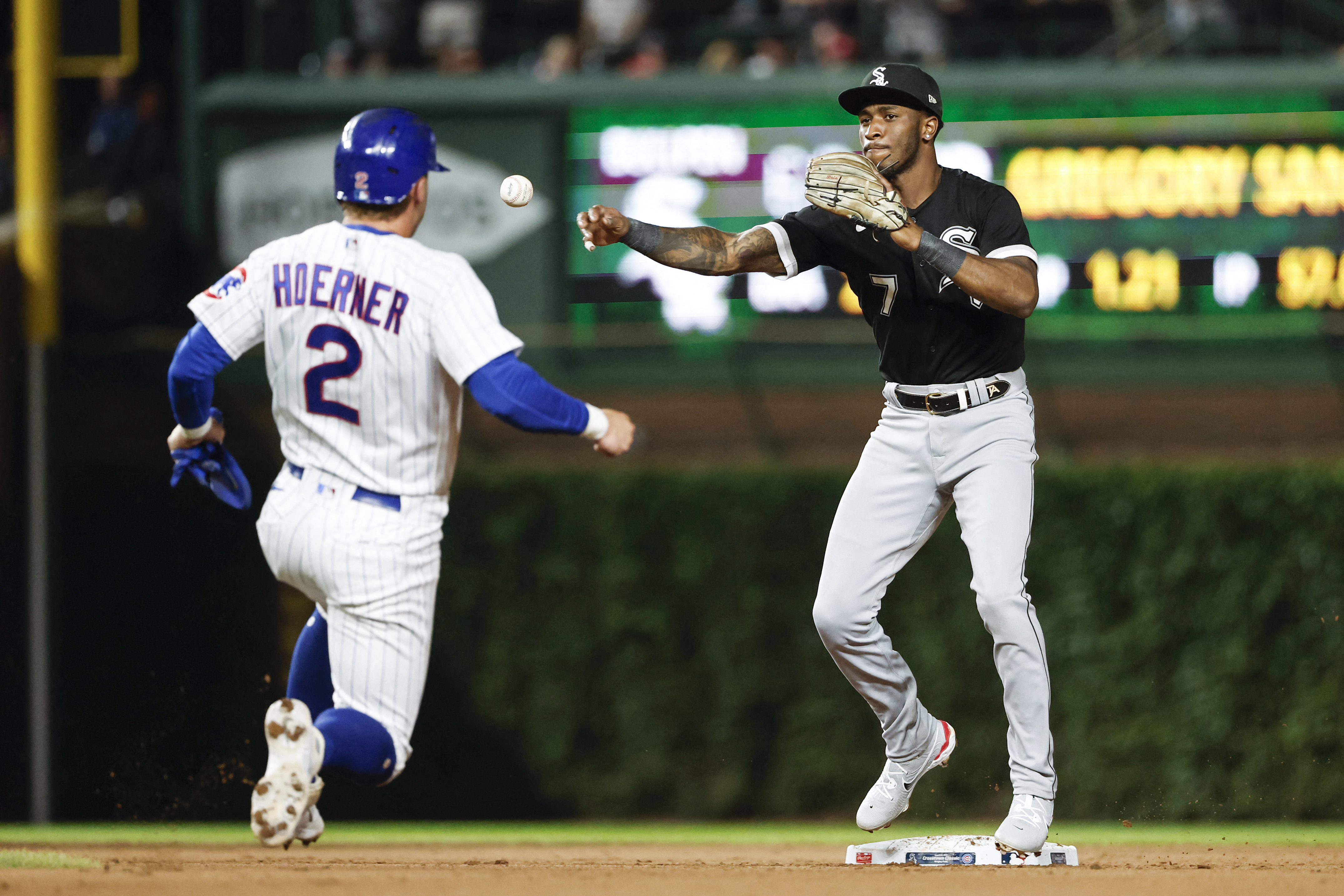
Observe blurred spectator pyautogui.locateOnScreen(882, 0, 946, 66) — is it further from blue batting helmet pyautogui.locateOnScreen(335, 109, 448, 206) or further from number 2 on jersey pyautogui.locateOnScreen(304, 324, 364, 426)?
number 2 on jersey pyautogui.locateOnScreen(304, 324, 364, 426)

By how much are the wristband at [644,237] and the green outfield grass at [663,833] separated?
3.35 meters

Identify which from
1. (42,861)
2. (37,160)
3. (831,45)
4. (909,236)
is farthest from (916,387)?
(831,45)

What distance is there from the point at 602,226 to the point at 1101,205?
23.7 ft

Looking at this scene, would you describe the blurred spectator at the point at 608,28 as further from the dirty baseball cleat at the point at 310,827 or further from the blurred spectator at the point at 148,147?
the dirty baseball cleat at the point at 310,827

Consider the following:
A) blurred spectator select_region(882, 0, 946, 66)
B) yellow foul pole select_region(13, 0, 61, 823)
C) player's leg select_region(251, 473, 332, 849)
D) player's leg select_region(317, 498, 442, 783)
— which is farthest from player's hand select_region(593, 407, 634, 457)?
blurred spectator select_region(882, 0, 946, 66)

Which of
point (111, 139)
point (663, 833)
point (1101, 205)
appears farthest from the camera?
point (111, 139)

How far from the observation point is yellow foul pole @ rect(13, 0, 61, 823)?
8.83 metres

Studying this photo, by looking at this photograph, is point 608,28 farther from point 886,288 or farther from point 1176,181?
point 886,288

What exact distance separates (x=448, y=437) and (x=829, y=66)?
27.9 ft

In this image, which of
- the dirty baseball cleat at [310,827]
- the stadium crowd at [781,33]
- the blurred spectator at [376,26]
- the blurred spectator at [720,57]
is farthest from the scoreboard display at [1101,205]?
the dirty baseball cleat at [310,827]

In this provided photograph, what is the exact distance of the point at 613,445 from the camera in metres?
4.62

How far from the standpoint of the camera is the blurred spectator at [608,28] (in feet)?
43.2

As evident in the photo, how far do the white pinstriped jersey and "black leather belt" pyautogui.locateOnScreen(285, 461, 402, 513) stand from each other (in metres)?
0.02

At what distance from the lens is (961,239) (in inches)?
193
